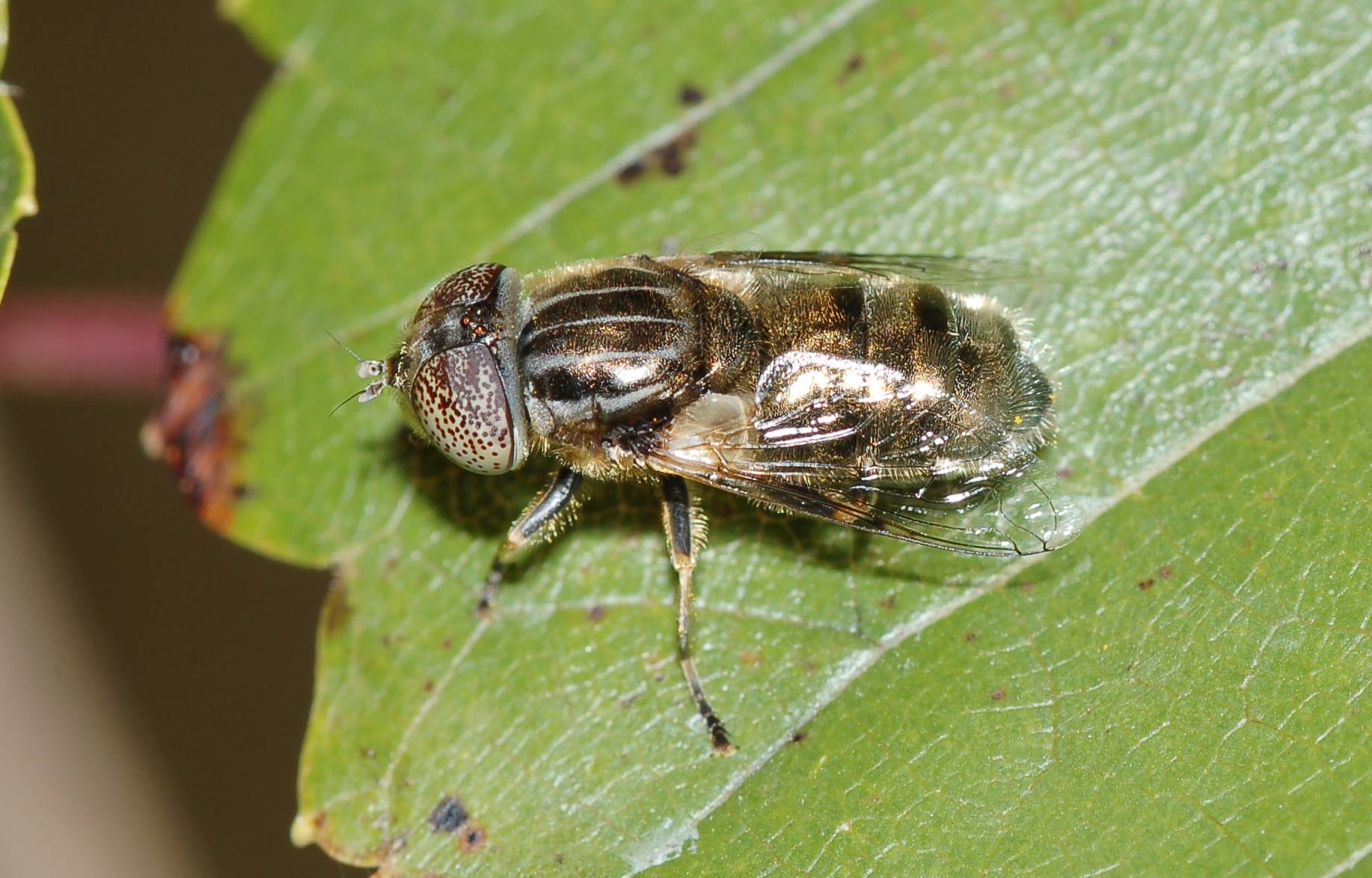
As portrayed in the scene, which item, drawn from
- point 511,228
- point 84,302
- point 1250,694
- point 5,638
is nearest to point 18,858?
point 5,638

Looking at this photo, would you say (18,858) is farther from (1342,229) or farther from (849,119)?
(1342,229)

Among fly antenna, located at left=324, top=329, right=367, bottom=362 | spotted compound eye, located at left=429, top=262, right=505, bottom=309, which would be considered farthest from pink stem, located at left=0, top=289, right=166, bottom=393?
spotted compound eye, located at left=429, top=262, right=505, bottom=309

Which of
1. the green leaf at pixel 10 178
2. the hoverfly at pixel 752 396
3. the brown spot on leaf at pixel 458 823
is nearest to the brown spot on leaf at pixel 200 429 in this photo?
Result: the hoverfly at pixel 752 396

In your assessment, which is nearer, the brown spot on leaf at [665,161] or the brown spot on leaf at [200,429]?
the brown spot on leaf at [200,429]

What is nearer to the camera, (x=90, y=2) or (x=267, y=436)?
(x=267, y=436)

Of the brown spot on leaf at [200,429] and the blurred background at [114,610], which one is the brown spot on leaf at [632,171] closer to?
the brown spot on leaf at [200,429]

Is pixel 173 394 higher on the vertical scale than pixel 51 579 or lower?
higher
